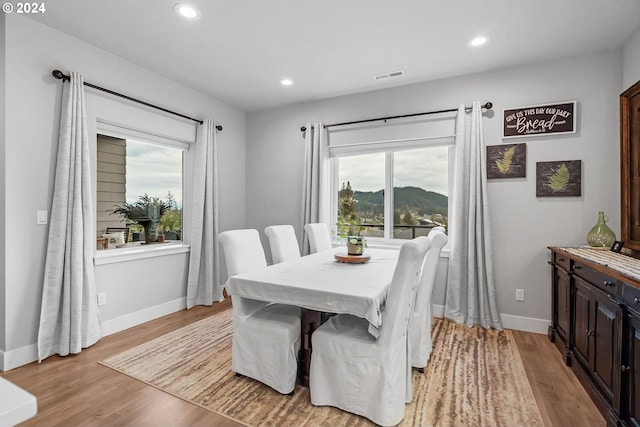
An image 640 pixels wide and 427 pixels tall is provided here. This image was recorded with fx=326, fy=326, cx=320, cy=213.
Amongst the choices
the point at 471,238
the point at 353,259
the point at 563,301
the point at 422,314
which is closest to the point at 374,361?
the point at 422,314

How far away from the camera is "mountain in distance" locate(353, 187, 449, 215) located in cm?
384

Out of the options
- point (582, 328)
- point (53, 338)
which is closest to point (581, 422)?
point (582, 328)

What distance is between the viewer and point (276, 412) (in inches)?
75.7

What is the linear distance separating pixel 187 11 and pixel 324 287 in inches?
87.8

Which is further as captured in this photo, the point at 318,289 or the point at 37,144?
the point at 37,144

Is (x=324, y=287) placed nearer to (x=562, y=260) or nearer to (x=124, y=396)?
(x=124, y=396)

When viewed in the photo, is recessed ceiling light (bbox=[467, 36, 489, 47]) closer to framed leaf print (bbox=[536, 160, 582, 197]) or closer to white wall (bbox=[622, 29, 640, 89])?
white wall (bbox=[622, 29, 640, 89])

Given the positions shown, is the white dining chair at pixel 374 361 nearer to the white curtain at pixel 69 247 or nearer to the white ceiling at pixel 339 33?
the white ceiling at pixel 339 33

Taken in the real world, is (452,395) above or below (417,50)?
below

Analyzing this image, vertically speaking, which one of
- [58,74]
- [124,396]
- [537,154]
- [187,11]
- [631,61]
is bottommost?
[124,396]

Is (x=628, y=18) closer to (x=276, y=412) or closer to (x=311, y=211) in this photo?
(x=311, y=211)

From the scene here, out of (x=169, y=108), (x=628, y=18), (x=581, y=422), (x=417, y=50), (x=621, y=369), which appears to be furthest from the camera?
(x=169, y=108)

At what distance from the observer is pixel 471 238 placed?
3.35m

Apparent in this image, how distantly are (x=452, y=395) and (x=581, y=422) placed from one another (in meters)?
0.68
